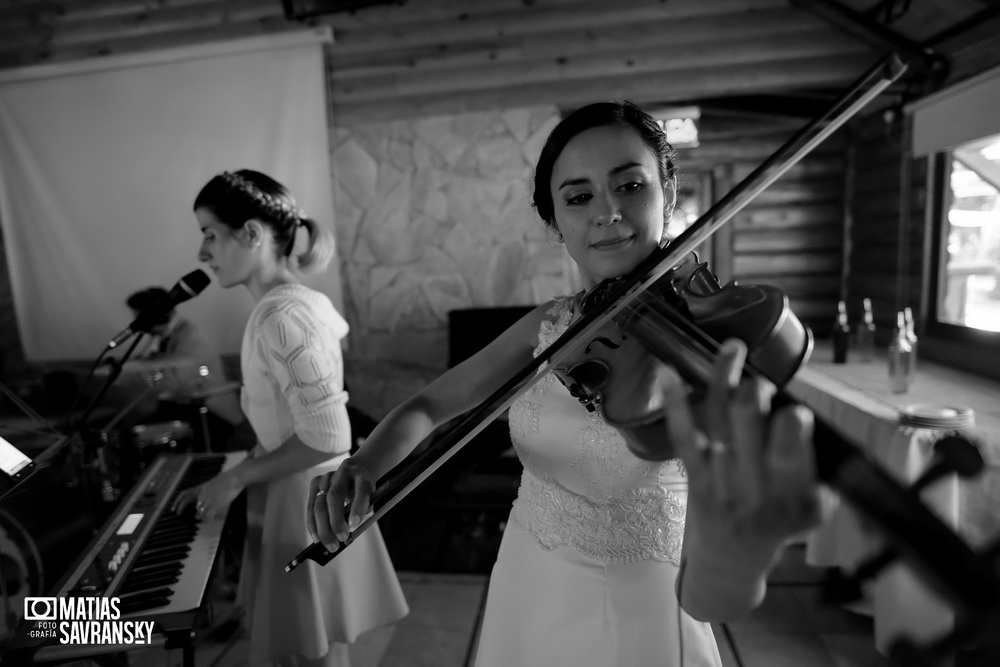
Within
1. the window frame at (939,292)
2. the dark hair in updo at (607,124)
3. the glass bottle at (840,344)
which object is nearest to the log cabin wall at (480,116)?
the window frame at (939,292)

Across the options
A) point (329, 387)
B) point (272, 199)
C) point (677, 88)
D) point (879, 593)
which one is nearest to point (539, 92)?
point (677, 88)

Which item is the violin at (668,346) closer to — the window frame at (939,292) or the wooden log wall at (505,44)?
the window frame at (939,292)

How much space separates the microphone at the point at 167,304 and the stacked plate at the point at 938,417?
197 centimetres

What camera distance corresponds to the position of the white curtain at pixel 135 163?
332cm

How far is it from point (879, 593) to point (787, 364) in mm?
1501

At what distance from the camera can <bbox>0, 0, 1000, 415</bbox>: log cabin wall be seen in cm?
303

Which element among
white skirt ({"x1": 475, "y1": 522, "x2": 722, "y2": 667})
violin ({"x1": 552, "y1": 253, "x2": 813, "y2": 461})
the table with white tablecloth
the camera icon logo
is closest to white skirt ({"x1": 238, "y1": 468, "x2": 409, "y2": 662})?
the camera icon logo

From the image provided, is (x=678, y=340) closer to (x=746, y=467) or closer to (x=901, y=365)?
(x=746, y=467)

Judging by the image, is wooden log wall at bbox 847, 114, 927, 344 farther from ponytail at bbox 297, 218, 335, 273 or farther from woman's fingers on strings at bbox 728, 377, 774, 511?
woman's fingers on strings at bbox 728, 377, 774, 511

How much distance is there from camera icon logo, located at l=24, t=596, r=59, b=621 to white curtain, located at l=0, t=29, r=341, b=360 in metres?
2.61

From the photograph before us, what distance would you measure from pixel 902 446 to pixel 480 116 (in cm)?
259

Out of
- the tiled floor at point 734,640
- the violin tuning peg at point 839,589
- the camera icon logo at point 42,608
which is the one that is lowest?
the tiled floor at point 734,640

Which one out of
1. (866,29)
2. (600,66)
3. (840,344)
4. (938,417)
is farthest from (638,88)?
(938,417)

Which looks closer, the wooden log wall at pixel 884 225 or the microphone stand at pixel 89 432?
the microphone stand at pixel 89 432
